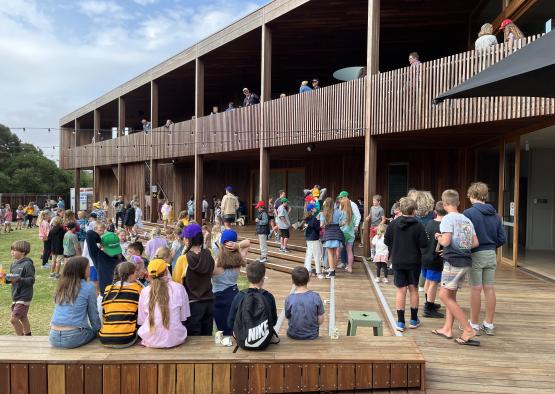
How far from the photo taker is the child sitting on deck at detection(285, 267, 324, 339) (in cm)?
384

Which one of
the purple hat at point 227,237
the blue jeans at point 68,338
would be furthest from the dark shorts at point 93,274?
the purple hat at point 227,237

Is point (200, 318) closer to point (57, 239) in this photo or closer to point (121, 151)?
point (57, 239)

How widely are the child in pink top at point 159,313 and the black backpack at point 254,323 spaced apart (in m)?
0.58

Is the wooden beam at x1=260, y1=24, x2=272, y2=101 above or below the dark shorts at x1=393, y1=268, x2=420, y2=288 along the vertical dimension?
above

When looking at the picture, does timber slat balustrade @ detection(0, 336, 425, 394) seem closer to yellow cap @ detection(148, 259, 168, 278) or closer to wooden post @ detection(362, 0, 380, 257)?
yellow cap @ detection(148, 259, 168, 278)

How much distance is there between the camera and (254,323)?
140 inches

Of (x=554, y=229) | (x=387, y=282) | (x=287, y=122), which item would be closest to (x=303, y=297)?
(x=387, y=282)

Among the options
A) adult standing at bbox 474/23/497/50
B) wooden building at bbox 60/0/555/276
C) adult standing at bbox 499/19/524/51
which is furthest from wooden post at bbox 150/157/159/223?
adult standing at bbox 499/19/524/51

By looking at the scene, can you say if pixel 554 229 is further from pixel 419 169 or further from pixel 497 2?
pixel 497 2

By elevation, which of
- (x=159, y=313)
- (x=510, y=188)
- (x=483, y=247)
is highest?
(x=510, y=188)

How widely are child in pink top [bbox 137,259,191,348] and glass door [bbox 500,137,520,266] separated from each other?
7873 millimetres

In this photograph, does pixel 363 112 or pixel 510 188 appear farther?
pixel 363 112

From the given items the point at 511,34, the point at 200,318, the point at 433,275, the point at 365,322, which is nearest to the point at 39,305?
the point at 200,318

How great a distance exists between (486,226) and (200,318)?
316cm
